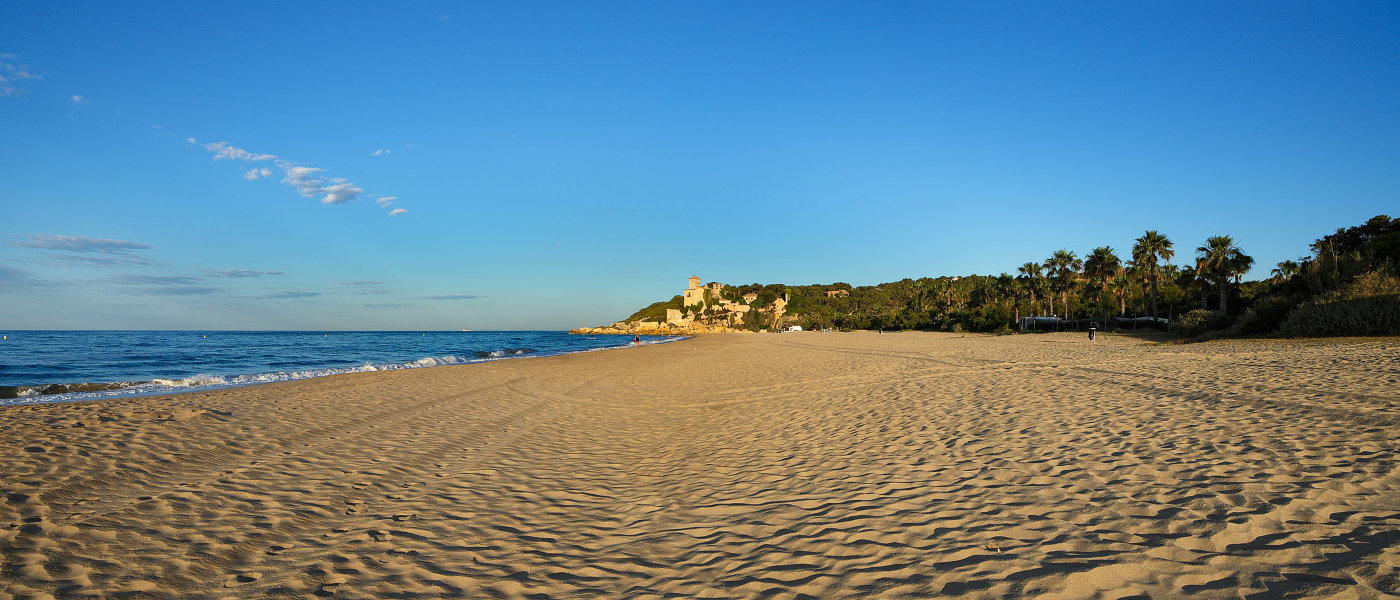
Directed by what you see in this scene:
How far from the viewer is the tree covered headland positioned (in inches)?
954

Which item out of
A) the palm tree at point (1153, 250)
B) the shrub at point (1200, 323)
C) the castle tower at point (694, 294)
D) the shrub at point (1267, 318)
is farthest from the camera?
the castle tower at point (694, 294)

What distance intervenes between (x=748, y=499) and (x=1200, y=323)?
129ft

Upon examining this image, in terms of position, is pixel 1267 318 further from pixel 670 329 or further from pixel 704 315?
pixel 704 315

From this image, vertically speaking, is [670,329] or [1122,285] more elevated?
[1122,285]

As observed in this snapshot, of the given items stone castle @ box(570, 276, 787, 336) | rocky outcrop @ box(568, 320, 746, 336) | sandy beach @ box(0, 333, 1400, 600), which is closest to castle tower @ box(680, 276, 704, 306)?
stone castle @ box(570, 276, 787, 336)

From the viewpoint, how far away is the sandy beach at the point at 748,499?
12.8 ft

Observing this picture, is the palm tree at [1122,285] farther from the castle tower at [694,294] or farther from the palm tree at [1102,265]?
the castle tower at [694,294]

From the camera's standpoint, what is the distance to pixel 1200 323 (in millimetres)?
32906

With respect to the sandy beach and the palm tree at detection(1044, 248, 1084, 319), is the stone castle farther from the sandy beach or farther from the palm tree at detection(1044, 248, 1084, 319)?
the sandy beach

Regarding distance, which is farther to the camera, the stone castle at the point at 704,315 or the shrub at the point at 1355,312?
the stone castle at the point at 704,315

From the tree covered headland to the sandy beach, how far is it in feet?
63.6

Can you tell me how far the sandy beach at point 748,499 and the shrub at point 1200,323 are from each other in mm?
26190

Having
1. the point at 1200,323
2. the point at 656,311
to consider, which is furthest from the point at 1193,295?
the point at 656,311

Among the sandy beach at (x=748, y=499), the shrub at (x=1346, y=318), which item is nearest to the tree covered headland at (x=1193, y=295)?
the shrub at (x=1346, y=318)
